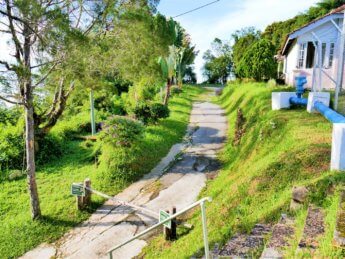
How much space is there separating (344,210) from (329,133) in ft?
13.7

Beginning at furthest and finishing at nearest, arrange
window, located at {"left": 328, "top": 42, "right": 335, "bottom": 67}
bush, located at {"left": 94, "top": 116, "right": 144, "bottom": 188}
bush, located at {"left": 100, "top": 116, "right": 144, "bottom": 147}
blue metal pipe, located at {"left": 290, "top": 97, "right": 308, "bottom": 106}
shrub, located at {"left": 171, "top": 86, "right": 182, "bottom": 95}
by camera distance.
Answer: shrub, located at {"left": 171, "top": 86, "right": 182, "bottom": 95}
window, located at {"left": 328, "top": 42, "right": 335, "bottom": 67}
bush, located at {"left": 100, "top": 116, "right": 144, "bottom": 147}
bush, located at {"left": 94, "top": 116, "right": 144, "bottom": 188}
blue metal pipe, located at {"left": 290, "top": 97, "right": 308, "bottom": 106}

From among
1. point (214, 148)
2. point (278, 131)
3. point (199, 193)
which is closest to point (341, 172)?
point (278, 131)

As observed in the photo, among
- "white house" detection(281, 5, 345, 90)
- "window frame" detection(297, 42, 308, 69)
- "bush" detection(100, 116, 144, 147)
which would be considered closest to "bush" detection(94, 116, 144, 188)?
"bush" detection(100, 116, 144, 147)

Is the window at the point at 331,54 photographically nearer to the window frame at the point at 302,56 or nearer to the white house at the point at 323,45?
the white house at the point at 323,45

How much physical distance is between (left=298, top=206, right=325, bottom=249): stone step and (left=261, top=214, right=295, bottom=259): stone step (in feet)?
0.80

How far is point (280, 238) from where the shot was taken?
165 inches

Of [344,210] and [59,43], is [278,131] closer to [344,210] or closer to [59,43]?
[344,210]

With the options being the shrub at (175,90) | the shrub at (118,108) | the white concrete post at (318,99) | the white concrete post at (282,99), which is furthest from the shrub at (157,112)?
the shrub at (175,90)

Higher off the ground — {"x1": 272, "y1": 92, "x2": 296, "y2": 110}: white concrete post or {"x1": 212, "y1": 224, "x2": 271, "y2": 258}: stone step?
{"x1": 272, "y1": 92, "x2": 296, "y2": 110}: white concrete post

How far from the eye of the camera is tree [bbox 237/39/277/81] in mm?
22214

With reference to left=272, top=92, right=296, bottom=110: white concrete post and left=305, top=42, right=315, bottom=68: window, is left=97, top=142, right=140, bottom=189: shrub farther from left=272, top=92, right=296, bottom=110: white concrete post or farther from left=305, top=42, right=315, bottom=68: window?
left=305, top=42, right=315, bottom=68: window

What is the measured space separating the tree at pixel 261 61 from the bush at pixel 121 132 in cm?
1313

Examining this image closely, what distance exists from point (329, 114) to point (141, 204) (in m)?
5.46

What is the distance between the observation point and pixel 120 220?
8492mm
